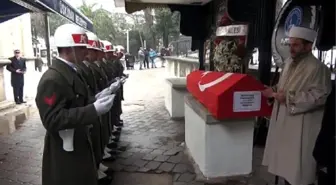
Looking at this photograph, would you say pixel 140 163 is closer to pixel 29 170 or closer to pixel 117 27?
pixel 29 170

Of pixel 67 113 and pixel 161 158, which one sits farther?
pixel 161 158

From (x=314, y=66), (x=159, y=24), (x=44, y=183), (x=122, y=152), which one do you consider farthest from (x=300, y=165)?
(x=159, y=24)

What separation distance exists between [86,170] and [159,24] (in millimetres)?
25242

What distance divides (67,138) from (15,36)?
439 inches

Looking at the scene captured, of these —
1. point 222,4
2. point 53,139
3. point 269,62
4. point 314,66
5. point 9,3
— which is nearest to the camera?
point 53,139

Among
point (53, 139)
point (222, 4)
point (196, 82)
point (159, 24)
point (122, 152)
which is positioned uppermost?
point (159, 24)

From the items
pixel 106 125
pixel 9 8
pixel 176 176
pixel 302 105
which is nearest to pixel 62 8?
pixel 9 8

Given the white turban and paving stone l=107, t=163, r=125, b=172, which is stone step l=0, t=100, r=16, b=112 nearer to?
paving stone l=107, t=163, r=125, b=172

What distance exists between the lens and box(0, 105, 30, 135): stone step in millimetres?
6691

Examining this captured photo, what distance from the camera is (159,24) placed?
2677 cm

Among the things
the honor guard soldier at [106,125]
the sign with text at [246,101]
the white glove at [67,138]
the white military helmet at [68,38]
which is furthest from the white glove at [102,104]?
the honor guard soldier at [106,125]

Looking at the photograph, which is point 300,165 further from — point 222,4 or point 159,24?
point 159,24

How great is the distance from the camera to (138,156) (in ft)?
15.9

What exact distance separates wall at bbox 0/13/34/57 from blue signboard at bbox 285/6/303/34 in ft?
30.8
